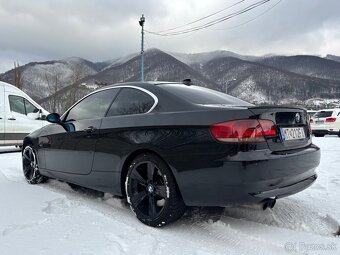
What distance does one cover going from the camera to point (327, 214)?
130 inches

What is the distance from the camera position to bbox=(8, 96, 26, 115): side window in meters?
9.60

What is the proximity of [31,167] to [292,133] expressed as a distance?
384cm

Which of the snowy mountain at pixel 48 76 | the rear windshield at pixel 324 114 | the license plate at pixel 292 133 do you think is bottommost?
the rear windshield at pixel 324 114

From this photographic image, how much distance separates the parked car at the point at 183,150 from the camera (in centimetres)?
255

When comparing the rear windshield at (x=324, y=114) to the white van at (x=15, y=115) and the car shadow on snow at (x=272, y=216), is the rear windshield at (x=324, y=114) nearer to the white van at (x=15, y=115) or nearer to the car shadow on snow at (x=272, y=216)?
the white van at (x=15, y=115)

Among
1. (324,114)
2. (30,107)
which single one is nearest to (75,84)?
(30,107)

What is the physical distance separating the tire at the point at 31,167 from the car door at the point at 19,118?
4645mm

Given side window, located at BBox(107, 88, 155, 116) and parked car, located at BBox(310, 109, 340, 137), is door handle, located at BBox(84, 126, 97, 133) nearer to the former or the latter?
side window, located at BBox(107, 88, 155, 116)

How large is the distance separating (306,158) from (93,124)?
231 centimetres

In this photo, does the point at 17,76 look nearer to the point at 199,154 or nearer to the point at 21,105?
the point at 21,105

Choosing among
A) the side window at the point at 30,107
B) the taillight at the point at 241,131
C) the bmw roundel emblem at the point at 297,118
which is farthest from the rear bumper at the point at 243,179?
the side window at the point at 30,107

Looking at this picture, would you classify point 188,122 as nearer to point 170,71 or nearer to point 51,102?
point 51,102

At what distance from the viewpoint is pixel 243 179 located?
2479 mm

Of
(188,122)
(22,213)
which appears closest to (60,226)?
(22,213)
